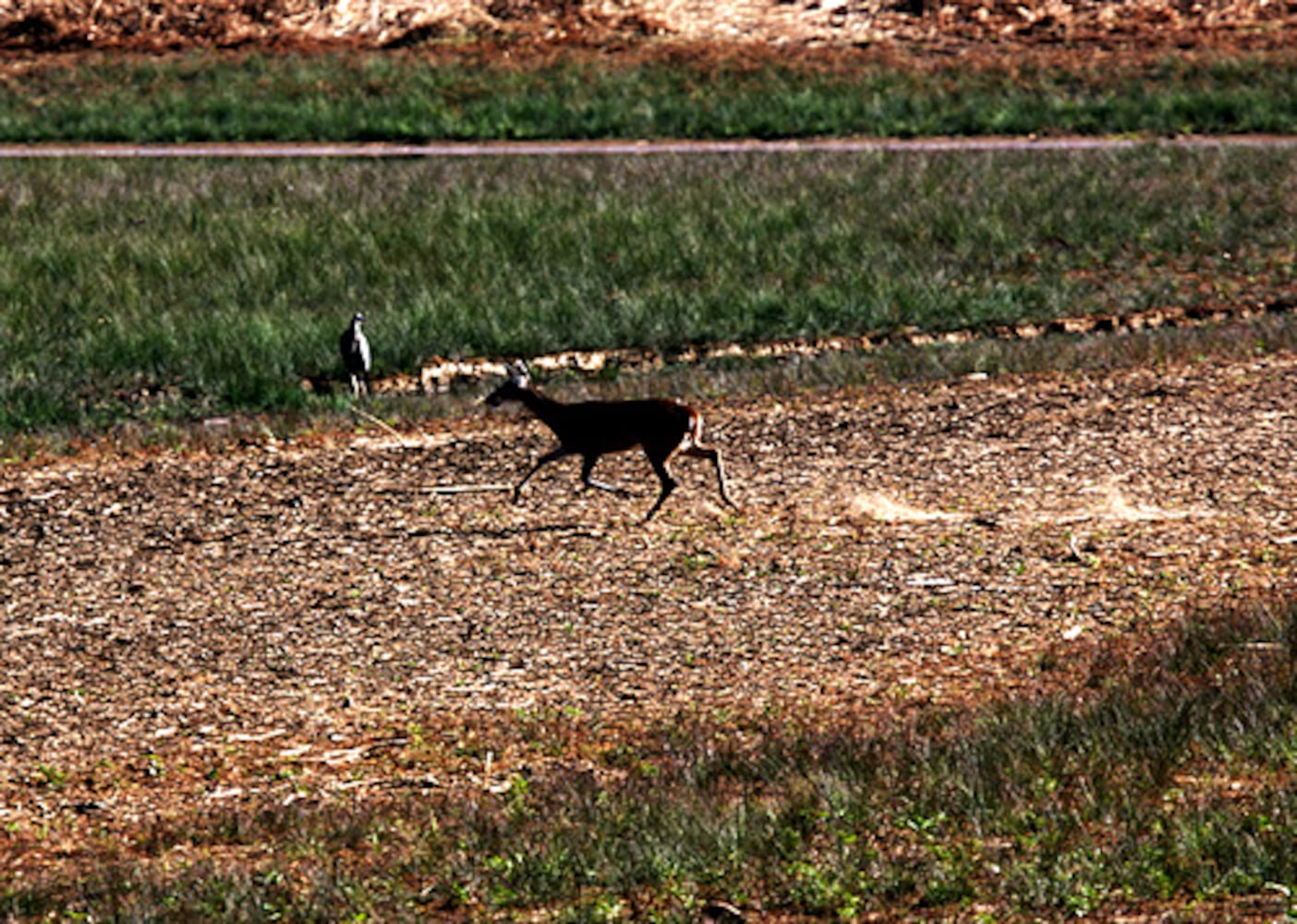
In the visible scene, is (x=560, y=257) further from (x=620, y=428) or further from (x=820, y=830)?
(x=820, y=830)

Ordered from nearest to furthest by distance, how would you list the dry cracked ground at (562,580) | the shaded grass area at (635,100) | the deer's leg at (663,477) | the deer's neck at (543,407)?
the dry cracked ground at (562,580), the deer's leg at (663,477), the deer's neck at (543,407), the shaded grass area at (635,100)

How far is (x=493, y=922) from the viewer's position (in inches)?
328

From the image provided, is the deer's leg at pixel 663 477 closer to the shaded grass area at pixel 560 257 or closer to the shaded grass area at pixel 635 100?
the shaded grass area at pixel 560 257

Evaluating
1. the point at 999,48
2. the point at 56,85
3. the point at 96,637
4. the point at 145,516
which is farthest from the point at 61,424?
the point at 999,48

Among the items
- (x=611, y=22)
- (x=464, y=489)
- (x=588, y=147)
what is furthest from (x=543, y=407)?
(x=611, y=22)

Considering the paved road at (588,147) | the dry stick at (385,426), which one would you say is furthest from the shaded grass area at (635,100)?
the dry stick at (385,426)

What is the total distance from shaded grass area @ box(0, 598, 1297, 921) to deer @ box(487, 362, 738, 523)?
11.7 feet

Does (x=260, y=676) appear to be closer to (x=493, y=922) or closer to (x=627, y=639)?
(x=627, y=639)

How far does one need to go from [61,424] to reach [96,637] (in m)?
6.77

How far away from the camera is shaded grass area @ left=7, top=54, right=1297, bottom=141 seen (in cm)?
3684

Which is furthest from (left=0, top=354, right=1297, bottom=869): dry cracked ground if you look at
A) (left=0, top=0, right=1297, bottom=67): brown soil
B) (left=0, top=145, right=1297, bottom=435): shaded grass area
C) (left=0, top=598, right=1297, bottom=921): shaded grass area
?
(left=0, top=0, right=1297, bottom=67): brown soil

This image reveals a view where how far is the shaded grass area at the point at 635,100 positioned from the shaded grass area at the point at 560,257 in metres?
5.89

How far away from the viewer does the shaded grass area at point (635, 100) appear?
121ft

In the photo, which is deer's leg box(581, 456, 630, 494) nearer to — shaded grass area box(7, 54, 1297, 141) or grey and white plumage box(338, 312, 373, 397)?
grey and white plumage box(338, 312, 373, 397)
